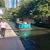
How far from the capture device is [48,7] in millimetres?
38969

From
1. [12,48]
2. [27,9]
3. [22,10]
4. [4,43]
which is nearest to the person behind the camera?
[12,48]

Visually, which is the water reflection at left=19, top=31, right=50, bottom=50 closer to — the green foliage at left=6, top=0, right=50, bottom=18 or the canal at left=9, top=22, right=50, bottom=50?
the canal at left=9, top=22, right=50, bottom=50

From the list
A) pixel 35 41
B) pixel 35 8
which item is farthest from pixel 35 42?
pixel 35 8

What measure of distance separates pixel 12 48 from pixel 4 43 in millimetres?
1066

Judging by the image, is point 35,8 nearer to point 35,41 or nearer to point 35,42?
point 35,41

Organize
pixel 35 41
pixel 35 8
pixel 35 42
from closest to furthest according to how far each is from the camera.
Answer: pixel 35 42
pixel 35 41
pixel 35 8

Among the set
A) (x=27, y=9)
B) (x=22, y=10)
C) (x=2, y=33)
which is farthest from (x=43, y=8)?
(x=2, y=33)

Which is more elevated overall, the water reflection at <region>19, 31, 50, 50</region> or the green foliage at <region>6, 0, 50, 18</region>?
the green foliage at <region>6, 0, 50, 18</region>

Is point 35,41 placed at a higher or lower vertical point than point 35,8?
lower

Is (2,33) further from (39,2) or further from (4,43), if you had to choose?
(39,2)

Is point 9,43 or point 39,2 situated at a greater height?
point 39,2

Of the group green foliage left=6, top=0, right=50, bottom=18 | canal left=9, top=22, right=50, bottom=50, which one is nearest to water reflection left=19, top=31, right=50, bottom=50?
canal left=9, top=22, right=50, bottom=50

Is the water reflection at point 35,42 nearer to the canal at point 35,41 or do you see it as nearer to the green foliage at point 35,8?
the canal at point 35,41

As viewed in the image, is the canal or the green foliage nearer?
the canal
